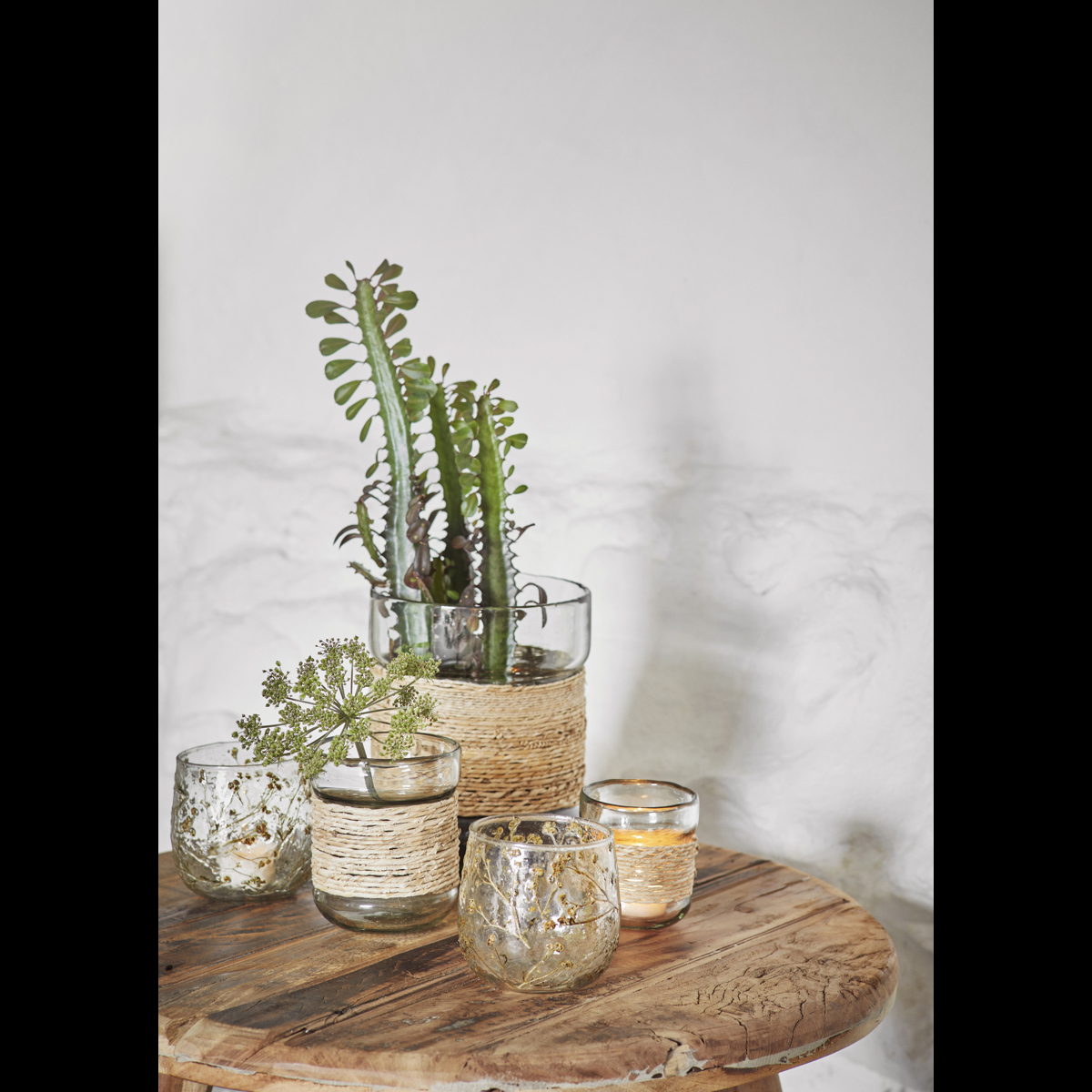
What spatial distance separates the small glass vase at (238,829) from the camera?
2.85ft

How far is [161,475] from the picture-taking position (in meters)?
1.43

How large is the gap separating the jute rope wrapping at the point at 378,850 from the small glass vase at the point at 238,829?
7cm

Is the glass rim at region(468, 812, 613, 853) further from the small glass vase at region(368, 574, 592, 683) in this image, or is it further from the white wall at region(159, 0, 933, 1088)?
the white wall at region(159, 0, 933, 1088)

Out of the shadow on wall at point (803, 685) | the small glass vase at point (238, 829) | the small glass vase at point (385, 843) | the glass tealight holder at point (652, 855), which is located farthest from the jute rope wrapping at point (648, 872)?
the shadow on wall at point (803, 685)

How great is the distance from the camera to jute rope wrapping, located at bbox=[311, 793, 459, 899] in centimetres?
80

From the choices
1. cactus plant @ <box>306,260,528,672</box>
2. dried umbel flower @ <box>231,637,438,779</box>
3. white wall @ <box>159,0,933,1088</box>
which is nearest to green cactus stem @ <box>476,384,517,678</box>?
cactus plant @ <box>306,260,528,672</box>

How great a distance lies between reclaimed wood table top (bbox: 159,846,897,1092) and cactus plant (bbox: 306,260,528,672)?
283 millimetres

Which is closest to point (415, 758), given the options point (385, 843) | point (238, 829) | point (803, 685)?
point (385, 843)

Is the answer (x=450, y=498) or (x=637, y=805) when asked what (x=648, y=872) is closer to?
(x=637, y=805)

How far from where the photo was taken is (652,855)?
0.83 m

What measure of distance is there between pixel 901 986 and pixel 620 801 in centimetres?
54

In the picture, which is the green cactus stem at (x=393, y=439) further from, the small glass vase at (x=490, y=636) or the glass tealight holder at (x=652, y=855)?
the glass tealight holder at (x=652, y=855)

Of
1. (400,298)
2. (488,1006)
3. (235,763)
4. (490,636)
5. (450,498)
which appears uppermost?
(400,298)

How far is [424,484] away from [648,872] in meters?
0.41
